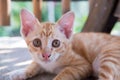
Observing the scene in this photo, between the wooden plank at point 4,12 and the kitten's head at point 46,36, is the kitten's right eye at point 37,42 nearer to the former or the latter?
the kitten's head at point 46,36

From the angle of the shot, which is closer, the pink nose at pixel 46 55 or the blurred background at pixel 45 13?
the pink nose at pixel 46 55

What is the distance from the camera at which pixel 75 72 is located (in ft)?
3.98

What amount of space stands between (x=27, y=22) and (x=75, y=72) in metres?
0.29

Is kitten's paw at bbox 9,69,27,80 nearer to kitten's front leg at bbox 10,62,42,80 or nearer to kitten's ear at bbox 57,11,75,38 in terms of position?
kitten's front leg at bbox 10,62,42,80

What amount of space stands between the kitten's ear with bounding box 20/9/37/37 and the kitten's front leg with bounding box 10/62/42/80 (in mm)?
150

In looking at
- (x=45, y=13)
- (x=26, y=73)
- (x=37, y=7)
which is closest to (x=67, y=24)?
(x=26, y=73)

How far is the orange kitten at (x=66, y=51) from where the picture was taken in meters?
1.16

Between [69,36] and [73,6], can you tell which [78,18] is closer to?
[73,6]

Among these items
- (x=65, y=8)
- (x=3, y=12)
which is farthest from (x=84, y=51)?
(x=3, y=12)

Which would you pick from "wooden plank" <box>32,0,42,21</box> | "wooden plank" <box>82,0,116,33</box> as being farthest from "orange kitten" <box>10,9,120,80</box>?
"wooden plank" <box>32,0,42,21</box>

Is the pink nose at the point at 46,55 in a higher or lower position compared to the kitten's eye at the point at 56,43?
lower

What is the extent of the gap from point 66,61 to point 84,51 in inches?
4.6

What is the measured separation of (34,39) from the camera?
1204 mm

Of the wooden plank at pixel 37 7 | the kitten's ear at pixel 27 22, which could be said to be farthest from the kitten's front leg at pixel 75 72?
the wooden plank at pixel 37 7
